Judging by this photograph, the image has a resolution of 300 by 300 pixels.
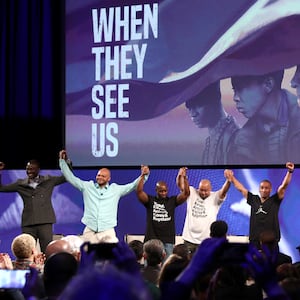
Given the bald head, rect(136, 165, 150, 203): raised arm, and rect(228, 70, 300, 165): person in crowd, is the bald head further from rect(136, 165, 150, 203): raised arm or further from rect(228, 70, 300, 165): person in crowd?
rect(228, 70, 300, 165): person in crowd

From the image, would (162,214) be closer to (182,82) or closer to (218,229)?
(218,229)

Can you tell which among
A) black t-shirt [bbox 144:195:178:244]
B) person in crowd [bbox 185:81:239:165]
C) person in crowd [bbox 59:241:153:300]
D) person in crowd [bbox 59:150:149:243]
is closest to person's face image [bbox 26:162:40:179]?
person in crowd [bbox 59:150:149:243]

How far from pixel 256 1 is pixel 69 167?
2.63m

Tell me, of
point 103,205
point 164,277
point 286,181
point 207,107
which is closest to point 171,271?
point 164,277

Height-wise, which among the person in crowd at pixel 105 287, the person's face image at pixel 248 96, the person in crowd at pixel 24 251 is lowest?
the person in crowd at pixel 24 251

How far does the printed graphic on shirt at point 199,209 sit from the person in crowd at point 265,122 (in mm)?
1018

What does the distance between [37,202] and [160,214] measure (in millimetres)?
1302

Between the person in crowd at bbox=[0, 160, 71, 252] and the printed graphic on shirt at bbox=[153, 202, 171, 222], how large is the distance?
1.06m

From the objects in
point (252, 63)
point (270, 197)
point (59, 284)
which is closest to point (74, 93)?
point (252, 63)

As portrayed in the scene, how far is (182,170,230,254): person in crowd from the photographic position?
21.5 feet

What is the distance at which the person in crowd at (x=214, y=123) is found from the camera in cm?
751

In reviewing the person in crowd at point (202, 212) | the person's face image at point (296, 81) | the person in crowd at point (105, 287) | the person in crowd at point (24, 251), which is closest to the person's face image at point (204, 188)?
the person in crowd at point (202, 212)

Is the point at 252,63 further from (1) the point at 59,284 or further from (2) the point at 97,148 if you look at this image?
(1) the point at 59,284

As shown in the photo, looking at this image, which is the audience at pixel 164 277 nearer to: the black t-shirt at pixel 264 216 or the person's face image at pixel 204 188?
the black t-shirt at pixel 264 216
